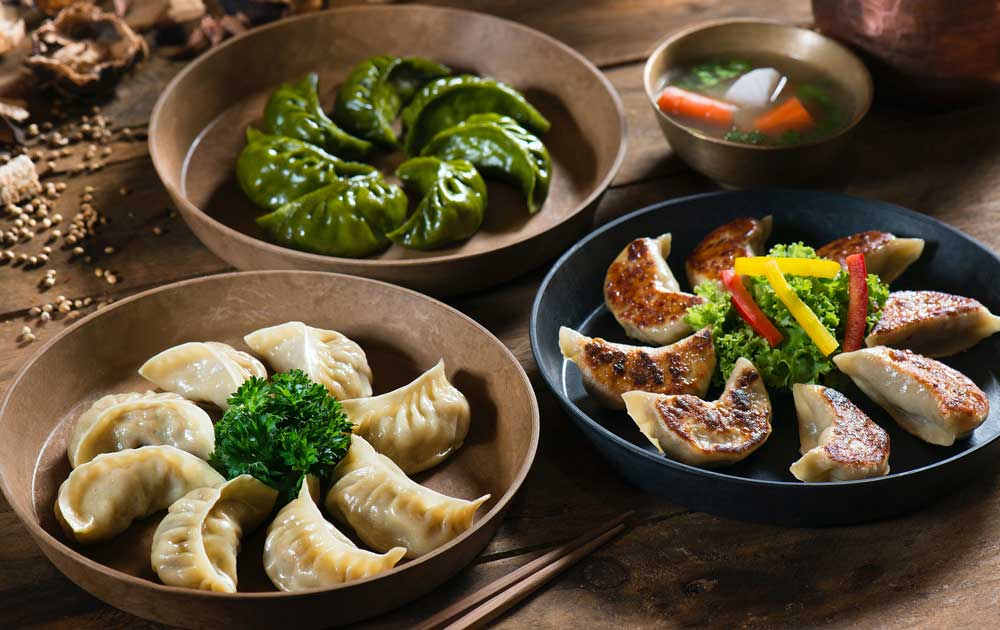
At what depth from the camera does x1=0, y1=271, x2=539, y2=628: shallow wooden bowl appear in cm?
199

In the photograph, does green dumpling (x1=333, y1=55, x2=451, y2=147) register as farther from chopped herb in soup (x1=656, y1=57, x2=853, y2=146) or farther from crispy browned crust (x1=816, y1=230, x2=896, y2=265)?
crispy browned crust (x1=816, y1=230, x2=896, y2=265)

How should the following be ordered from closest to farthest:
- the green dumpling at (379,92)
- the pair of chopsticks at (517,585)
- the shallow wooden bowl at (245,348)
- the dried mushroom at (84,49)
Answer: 1. the shallow wooden bowl at (245,348)
2. the pair of chopsticks at (517,585)
3. the green dumpling at (379,92)
4. the dried mushroom at (84,49)

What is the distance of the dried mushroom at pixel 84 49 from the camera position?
3.68 m

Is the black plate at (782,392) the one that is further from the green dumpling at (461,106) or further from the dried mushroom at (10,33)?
the dried mushroom at (10,33)

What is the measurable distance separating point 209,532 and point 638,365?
3.51 ft

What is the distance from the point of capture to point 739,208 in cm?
302

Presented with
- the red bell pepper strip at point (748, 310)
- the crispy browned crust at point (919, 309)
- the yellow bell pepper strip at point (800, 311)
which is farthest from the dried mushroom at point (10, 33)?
the crispy browned crust at point (919, 309)

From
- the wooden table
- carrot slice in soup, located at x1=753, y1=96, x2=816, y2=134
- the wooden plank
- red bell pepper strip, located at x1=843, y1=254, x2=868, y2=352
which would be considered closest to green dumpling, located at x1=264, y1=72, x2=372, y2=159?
the wooden table

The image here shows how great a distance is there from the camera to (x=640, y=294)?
2.74 m

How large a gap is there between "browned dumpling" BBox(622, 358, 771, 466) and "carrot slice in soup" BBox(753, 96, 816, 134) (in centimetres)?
121

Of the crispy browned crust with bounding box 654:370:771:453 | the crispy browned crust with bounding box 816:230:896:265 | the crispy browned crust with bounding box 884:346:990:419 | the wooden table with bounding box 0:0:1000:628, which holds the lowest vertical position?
the wooden table with bounding box 0:0:1000:628

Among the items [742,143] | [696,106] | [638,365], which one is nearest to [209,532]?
[638,365]

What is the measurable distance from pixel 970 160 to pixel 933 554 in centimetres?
179

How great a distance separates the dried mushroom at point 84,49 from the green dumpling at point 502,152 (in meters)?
1.33
